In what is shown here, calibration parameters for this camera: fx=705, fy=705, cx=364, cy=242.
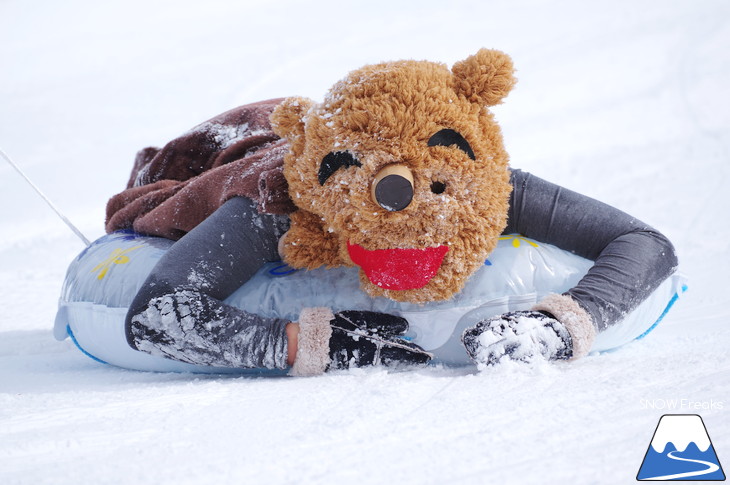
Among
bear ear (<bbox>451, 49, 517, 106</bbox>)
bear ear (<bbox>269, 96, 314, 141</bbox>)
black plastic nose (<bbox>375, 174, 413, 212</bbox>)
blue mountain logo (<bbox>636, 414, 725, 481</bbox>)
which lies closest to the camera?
blue mountain logo (<bbox>636, 414, 725, 481</bbox>)

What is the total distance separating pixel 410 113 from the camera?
47.9 inches

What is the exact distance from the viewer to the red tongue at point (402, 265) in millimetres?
1244

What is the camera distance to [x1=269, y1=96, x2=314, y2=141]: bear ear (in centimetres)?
139

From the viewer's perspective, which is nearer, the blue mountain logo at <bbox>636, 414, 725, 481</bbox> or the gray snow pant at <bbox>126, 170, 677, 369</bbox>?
Result: the blue mountain logo at <bbox>636, 414, 725, 481</bbox>

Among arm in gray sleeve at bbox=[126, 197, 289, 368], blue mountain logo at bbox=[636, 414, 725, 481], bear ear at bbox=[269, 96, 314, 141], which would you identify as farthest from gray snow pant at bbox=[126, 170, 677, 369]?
blue mountain logo at bbox=[636, 414, 725, 481]

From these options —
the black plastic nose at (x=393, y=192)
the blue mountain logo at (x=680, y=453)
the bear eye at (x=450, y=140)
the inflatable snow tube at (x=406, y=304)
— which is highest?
the bear eye at (x=450, y=140)

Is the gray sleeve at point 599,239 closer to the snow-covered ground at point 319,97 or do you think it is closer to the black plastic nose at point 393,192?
the snow-covered ground at point 319,97

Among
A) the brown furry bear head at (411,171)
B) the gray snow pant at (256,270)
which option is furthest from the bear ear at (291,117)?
the gray snow pant at (256,270)


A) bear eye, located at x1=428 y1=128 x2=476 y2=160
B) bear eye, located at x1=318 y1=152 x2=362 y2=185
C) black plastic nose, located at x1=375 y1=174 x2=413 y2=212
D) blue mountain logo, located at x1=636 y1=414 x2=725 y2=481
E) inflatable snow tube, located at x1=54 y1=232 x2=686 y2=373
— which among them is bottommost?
blue mountain logo, located at x1=636 y1=414 x2=725 y2=481

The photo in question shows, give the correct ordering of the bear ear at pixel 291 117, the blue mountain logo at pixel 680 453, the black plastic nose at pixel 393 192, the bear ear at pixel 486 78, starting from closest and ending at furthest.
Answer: the blue mountain logo at pixel 680 453
the black plastic nose at pixel 393 192
the bear ear at pixel 486 78
the bear ear at pixel 291 117

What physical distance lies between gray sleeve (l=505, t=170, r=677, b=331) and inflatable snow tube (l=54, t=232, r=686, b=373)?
1.8 inches

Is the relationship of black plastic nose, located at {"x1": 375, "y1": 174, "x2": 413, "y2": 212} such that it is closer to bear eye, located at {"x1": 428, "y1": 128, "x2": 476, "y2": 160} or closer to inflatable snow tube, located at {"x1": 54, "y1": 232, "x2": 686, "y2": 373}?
bear eye, located at {"x1": 428, "y1": 128, "x2": 476, "y2": 160}

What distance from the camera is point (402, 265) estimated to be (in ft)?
4.09

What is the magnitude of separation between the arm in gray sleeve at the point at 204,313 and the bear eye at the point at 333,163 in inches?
10.4
